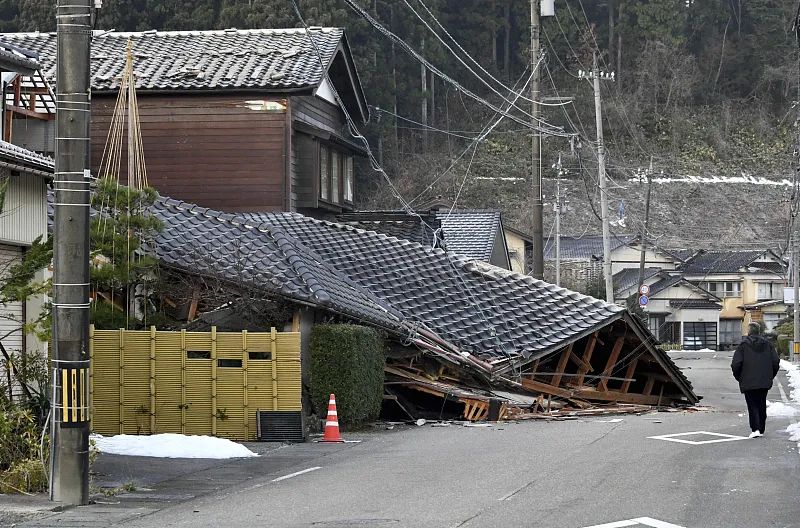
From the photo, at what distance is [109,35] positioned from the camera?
32250mm

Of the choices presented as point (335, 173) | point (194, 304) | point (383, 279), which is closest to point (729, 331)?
point (335, 173)

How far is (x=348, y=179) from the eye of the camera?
34000mm

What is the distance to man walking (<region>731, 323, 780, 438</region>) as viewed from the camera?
52.6 ft

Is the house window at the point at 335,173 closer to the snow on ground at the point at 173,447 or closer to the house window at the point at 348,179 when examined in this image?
the house window at the point at 348,179

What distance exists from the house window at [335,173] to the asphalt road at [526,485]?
15402 millimetres

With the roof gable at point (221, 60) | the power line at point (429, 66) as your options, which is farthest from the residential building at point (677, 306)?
the roof gable at point (221, 60)

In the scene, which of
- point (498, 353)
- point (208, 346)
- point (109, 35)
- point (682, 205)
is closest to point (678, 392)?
point (498, 353)

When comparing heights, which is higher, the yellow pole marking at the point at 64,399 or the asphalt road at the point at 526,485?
the yellow pole marking at the point at 64,399

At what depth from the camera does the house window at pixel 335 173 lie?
32.2 meters

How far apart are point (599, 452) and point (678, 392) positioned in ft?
39.4

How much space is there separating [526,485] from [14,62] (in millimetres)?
10284

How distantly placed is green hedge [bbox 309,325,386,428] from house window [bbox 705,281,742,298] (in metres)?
62.2

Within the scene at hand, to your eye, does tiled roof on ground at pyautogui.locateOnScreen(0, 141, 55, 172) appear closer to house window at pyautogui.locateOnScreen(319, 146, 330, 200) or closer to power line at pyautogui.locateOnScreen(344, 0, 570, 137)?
power line at pyautogui.locateOnScreen(344, 0, 570, 137)

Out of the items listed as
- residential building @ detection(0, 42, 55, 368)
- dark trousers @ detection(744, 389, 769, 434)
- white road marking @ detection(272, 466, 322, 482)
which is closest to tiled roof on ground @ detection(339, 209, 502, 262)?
dark trousers @ detection(744, 389, 769, 434)
